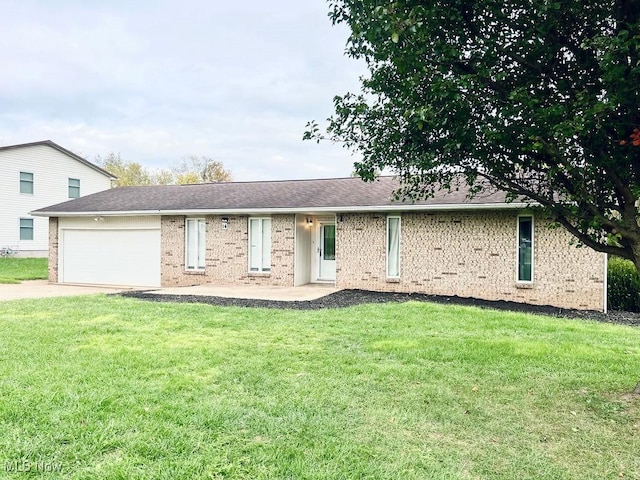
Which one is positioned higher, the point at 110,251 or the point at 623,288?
the point at 110,251

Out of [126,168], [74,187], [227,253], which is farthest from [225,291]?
[126,168]

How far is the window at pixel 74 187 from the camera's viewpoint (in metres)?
27.5

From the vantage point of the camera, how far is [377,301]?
10727 mm

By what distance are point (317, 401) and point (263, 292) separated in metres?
8.36

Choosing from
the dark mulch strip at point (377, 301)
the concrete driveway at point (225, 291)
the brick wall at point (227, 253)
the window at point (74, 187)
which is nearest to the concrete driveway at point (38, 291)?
the concrete driveway at point (225, 291)

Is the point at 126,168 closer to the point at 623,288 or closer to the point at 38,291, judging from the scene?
the point at 38,291

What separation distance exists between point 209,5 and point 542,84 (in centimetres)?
1215

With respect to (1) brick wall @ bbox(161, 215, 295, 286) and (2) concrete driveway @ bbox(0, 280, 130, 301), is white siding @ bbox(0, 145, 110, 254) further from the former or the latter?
(1) brick wall @ bbox(161, 215, 295, 286)

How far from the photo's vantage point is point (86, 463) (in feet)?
9.61

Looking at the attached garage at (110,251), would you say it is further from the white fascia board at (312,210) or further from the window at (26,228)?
the window at (26,228)

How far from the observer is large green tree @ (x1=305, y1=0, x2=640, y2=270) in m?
3.64

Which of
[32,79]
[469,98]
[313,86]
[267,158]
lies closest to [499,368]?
[469,98]

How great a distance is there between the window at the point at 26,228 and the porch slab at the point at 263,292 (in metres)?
17.8

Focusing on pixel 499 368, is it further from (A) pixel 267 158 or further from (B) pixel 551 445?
(A) pixel 267 158
